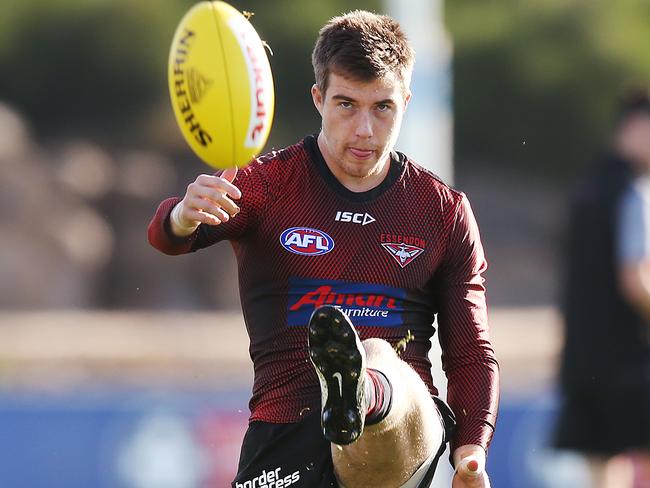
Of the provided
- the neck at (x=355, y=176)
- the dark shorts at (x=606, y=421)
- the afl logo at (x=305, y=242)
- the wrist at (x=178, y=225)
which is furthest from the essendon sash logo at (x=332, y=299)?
the dark shorts at (x=606, y=421)

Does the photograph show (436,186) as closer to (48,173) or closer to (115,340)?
(115,340)

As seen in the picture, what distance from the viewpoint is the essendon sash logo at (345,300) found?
177 inches

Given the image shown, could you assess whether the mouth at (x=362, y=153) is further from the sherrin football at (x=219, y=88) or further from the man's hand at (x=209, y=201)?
the man's hand at (x=209, y=201)

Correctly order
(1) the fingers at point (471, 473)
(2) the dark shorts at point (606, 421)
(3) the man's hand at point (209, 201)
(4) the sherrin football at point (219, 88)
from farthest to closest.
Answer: (2) the dark shorts at point (606, 421), (1) the fingers at point (471, 473), (4) the sherrin football at point (219, 88), (3) the man's hand at point (209, 201)

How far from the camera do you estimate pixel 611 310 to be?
23.3ft

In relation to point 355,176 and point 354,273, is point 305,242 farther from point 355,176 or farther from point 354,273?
point 355,176

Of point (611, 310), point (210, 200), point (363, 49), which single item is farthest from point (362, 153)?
point (611, 310)

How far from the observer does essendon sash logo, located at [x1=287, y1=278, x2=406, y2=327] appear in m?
4.49

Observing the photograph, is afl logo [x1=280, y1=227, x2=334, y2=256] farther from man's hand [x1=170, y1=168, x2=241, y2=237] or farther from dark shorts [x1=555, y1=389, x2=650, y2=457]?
dark shorts [x1=555, y1=389, x2=650, y2=457]

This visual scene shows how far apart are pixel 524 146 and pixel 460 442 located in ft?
67.0

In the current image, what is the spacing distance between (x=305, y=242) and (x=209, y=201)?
0.52 meters

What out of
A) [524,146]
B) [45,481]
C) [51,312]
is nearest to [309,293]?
[45,481]

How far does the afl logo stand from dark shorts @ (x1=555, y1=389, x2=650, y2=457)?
→ 3.08 metres

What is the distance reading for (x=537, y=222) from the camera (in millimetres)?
24453
